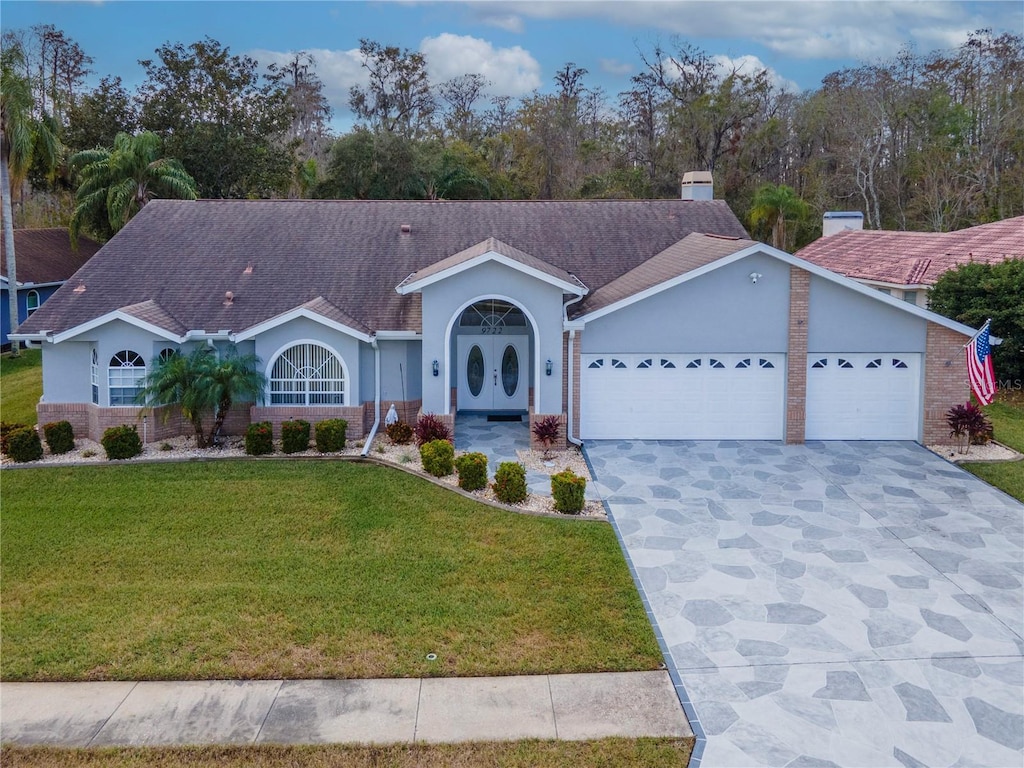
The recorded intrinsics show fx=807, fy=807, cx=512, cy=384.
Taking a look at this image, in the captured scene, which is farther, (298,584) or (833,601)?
(298,584)

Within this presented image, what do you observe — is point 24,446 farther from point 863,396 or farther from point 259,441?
point 863,396

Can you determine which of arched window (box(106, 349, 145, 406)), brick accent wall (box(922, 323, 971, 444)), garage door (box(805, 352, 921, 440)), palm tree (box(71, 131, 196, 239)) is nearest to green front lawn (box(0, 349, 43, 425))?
arched window (box(106, 349, 145, 406))

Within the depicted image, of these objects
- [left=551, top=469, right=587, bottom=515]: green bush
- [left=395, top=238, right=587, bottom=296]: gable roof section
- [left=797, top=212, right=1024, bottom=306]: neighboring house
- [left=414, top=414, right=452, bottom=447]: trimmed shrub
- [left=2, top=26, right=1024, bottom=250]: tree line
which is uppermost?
[left=2, top=26, right=1024, bottom=250]: tree line

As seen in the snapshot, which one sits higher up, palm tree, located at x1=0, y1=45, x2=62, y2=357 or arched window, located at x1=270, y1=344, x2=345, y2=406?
palm tree, located at x1=0, y1=45, x2=62, y2=357

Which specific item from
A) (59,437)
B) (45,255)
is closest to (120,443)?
(59,437)

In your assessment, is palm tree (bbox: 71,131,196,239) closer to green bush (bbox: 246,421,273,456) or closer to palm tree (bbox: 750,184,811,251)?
green bush (bbox: 246,421,273,456)

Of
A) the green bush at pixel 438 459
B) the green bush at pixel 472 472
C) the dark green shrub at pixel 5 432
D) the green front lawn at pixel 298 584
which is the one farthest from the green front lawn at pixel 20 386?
the green bush at pixel 472 472

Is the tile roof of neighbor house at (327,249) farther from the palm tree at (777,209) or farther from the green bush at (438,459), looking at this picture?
the palm tree at (777,209)
